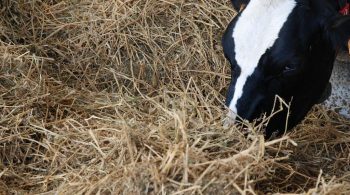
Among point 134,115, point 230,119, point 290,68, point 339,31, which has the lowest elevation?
point 134,115

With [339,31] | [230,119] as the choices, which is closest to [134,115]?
[230,119]

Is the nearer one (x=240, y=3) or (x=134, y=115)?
(x=134, y=115)

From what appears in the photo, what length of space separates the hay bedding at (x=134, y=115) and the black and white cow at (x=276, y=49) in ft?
0.46

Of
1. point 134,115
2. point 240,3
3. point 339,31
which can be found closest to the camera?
point 339,31

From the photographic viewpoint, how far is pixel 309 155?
103 inches

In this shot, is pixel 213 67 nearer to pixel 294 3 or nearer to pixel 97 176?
pixel 294 3

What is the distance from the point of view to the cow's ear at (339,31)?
95.1 inches

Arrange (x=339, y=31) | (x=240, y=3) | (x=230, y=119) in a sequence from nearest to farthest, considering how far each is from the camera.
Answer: (x=230, y=119) < (x=339, y=31) < (x=240, y=3)

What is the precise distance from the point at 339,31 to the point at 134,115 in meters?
0.94

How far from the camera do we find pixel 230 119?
7.70ft

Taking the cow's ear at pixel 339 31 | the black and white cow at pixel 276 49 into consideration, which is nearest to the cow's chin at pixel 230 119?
the black and white cow at pixel 276 49

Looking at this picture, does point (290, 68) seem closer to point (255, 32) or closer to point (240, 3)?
point (255, 32)

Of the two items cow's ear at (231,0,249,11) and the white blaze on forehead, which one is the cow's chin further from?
cow's ear at (231,0,249,11)

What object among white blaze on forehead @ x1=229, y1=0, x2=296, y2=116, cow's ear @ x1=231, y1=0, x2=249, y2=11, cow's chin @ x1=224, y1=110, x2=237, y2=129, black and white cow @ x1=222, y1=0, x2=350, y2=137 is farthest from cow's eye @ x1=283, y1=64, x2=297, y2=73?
cow's ear @ x1=231, y1=0, x2=249, y2=11
